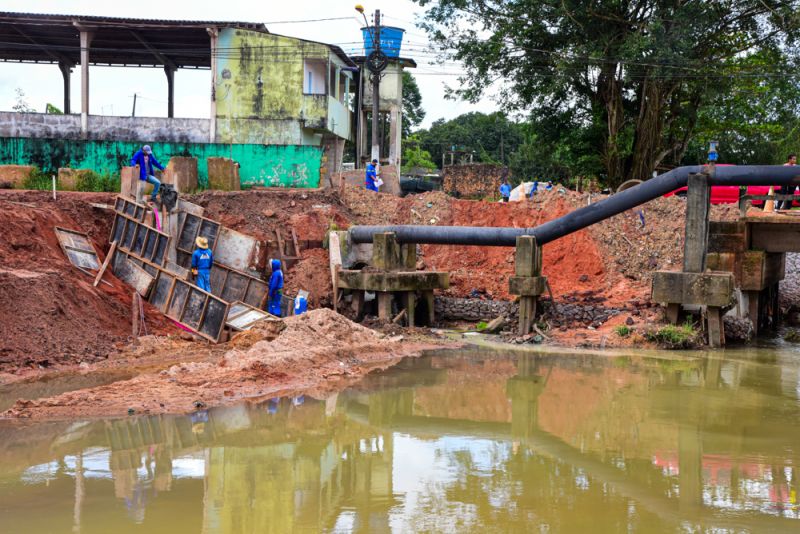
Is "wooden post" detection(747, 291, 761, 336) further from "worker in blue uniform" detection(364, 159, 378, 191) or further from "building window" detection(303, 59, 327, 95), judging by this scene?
"building window" detection(303, 59, 327, 95)

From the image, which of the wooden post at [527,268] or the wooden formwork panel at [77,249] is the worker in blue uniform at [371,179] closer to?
the wooden post at [527,268]

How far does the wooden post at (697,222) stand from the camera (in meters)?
17.1

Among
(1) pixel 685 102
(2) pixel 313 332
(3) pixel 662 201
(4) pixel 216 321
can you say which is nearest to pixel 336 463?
(2) pixel 313 332

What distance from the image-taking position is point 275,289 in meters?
18.4

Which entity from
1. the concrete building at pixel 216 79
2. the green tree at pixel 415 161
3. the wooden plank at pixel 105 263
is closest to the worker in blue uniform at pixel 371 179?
the concrete building at pixel 216 79

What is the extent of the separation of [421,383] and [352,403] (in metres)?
1.94

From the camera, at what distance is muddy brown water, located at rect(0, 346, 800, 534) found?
7.73 m

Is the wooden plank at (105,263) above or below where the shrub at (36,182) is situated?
below

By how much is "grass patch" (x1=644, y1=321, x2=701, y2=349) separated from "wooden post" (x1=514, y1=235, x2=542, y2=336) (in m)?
2.72

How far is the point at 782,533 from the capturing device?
7.43m

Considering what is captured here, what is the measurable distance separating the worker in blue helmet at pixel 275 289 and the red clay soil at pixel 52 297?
2.52 meters

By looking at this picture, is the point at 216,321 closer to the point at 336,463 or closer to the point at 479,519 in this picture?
the point at 336,463

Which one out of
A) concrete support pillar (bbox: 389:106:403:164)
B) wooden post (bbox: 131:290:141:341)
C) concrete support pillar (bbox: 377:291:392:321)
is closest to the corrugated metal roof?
concrete support pillar (bbox: 389:106:403:164)

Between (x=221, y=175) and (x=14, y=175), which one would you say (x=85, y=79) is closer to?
(x=14, y=175)
